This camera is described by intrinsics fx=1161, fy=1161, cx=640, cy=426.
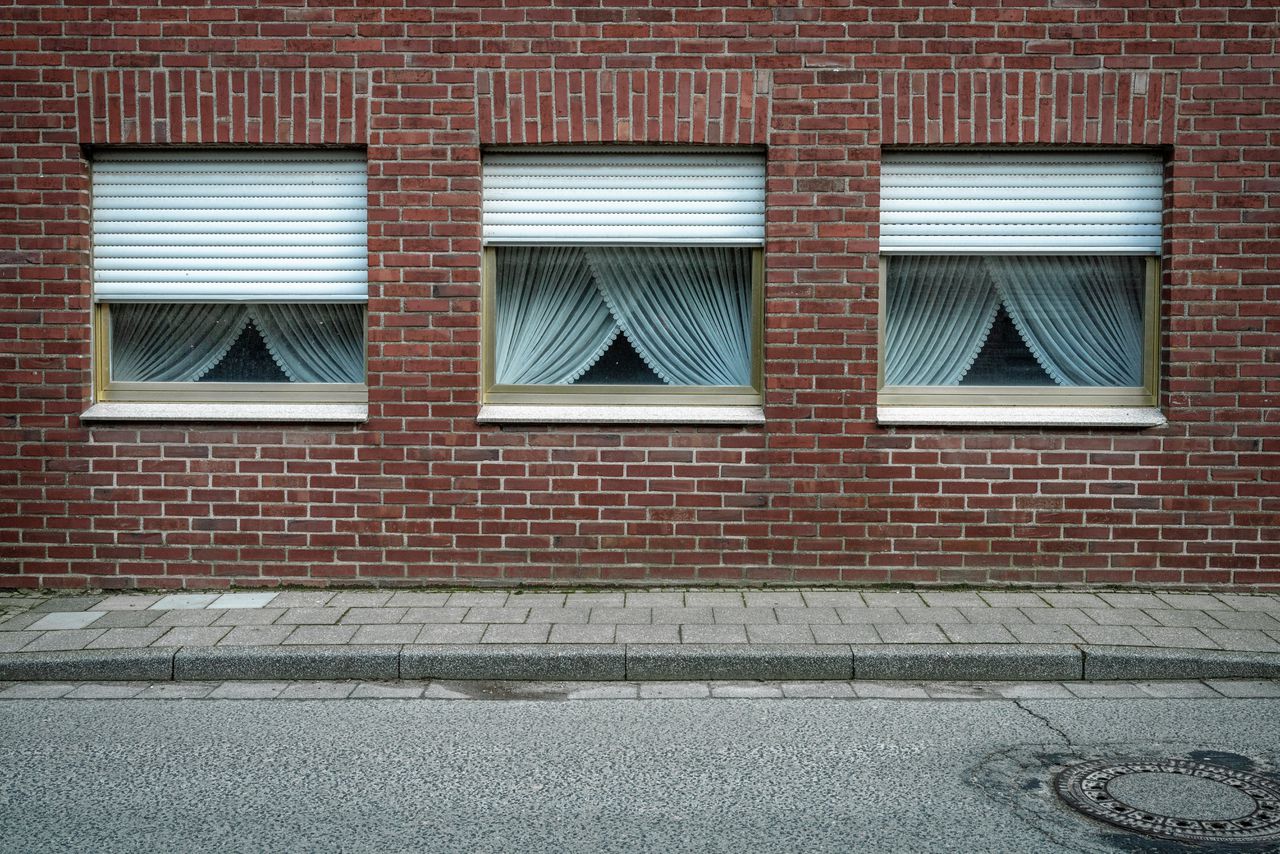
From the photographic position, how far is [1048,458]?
7492 mm

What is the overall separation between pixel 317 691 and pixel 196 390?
2905mm

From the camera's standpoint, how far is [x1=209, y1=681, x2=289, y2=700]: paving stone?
5703 mm

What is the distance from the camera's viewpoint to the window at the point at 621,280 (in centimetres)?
757

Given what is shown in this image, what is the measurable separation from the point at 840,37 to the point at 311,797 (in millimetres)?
Answer: 5503

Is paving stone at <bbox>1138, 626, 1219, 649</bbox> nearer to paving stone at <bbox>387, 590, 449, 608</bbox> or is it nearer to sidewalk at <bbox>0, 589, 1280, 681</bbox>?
sidewalk at <bbox>0, 589, 1280, 681</bbox>

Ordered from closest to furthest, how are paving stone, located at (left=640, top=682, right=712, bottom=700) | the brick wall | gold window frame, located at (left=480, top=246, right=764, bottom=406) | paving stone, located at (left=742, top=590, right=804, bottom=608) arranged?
paving stone, located at (left=640, top=682, right=712, bottom=700) < paving stone, located at (left=742, top=590, right=804, bottom=608) < the brick wall < gold window frame, located at (left=480, top=246, right=764, bottom=406)

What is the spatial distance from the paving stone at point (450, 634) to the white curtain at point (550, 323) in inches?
76.6

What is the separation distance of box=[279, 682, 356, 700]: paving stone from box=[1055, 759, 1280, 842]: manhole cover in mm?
3339

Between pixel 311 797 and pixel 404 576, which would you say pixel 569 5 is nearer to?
pixel 404 576

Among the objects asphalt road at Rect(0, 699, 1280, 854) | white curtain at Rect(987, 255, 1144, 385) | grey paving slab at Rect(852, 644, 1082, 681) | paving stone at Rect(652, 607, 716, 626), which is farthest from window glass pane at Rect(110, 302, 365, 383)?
white curtain at Rect(987, 255, 1144, 385)

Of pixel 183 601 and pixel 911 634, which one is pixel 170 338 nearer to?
pixel 183 601

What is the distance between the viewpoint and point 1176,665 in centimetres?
593

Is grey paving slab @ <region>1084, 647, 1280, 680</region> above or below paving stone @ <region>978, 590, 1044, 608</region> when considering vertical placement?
below

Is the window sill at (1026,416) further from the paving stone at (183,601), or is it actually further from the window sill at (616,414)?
the paving stone at (183,601)
